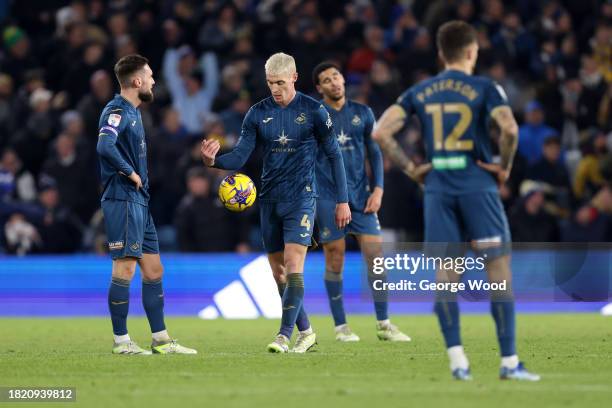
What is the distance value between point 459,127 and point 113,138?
3375 mm

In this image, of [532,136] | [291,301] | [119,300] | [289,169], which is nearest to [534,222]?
[532,136]

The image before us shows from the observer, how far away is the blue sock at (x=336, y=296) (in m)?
13.3

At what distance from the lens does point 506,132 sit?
342 inches

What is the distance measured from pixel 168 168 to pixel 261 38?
374 centimetres

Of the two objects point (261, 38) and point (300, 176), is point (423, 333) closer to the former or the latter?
point (300, 176)

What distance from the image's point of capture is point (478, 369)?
9.91m

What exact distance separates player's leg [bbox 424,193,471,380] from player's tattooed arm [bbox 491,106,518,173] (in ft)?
1.44

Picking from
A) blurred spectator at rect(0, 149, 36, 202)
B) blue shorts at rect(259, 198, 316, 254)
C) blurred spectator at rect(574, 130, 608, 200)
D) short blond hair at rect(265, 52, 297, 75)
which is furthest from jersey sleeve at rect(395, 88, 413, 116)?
blurred spectator at rect(0, 149, 36, 202)

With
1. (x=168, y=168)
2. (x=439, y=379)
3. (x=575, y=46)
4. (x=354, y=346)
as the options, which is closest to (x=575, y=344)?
(x=354, y=346)

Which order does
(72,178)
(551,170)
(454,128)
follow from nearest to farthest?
(454,128) → (551,170) → (72,178)

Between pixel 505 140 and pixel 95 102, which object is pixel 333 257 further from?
pixel 95 102

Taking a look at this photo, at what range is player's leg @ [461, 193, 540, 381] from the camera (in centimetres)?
875

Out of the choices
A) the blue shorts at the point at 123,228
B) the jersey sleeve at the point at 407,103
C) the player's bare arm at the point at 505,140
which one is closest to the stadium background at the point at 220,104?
the blue shorts at the point at 123,228

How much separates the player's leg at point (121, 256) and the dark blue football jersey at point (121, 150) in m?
0.12
